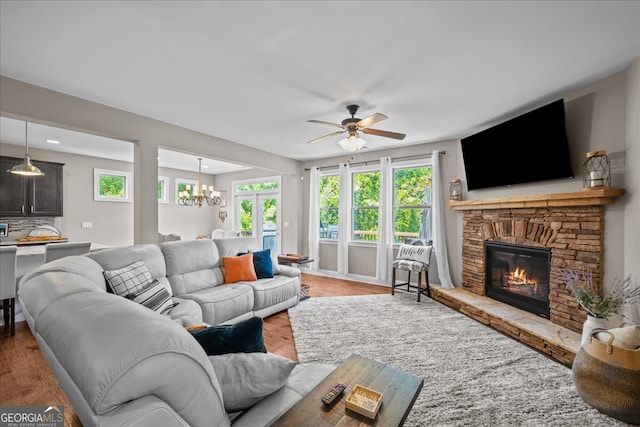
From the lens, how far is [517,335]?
2971mm

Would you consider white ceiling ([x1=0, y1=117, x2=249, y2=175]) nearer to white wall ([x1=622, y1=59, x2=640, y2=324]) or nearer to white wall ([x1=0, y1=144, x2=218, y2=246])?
white wall ([x1=0, y1=144, x2=218, y2=246])

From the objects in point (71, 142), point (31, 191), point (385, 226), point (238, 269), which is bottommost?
point (238, 269)

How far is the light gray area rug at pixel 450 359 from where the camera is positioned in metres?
1.87

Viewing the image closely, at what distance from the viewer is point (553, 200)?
9.75 ft

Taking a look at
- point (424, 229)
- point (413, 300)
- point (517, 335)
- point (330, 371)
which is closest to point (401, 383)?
point (330, 371)


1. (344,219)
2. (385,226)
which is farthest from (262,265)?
(385,226)

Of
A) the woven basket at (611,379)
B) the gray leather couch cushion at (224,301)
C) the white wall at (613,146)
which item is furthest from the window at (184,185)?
the woven basket at (611,379)

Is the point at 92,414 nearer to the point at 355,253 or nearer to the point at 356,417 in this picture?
the point at 356,417

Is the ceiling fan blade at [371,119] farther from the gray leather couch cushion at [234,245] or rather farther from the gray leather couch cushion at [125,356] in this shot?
the gray leather couch cushion at [125,356]

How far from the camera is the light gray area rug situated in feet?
6.13

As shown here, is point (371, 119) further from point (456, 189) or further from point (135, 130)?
point (135, 130)

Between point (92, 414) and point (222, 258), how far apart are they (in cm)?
308

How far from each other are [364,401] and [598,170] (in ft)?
9.84

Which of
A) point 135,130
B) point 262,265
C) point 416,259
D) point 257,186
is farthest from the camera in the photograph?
point 257,186
